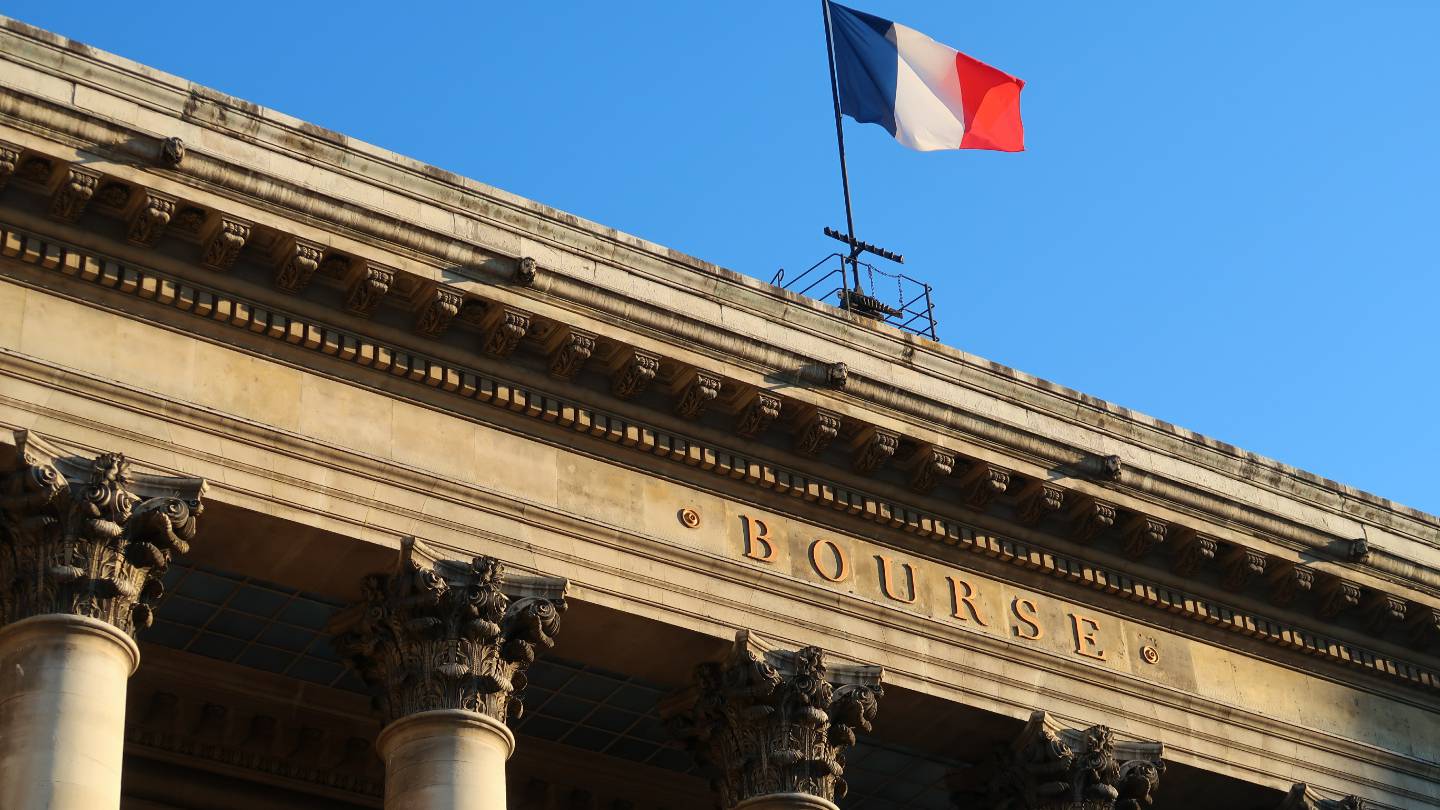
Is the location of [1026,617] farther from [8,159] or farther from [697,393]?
[8,159]

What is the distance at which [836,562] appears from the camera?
29.6 metres

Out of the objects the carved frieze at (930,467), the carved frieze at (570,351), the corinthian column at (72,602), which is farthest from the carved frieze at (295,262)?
the carved frieze at (930,467)

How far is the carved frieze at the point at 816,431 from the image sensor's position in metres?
29.3

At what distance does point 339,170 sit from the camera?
92.5 ft

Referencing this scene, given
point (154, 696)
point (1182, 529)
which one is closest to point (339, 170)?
point (154, 696)

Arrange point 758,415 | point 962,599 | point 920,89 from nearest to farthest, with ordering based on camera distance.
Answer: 1. point 758,415
2. point 962,599
3. point 920,89

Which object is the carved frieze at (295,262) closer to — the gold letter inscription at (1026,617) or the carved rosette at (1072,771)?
the gold letter inscription at (1026,617)

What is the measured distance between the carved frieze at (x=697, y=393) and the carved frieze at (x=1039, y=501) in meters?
4.40

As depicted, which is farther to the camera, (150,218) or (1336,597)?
(1336,597)

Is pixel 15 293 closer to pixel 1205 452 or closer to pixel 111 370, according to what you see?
pixel 111 370

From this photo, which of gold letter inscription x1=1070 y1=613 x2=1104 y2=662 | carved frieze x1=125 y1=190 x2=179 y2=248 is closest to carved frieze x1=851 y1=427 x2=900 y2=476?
gold letter inscription x1=1070 y1=613 x2=1104 y2=662

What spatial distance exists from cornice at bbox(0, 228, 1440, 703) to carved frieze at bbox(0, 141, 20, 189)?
604 millimetres

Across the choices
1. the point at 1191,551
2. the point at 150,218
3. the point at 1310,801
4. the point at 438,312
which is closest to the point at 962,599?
the point at 1191,551

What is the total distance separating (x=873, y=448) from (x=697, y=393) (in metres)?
2.37
